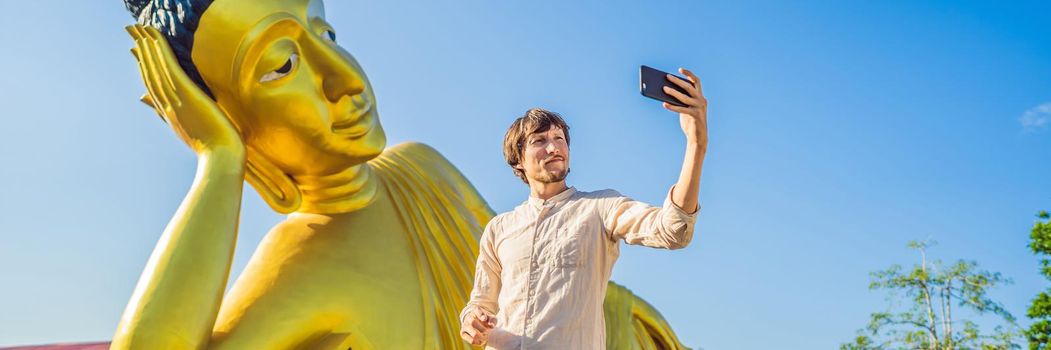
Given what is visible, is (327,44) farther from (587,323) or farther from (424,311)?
(587,323)

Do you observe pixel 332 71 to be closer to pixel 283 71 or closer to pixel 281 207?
pixel 283 71

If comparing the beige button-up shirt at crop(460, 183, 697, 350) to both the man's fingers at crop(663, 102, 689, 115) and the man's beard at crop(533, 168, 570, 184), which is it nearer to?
the man's beard at crop(533, 168, 570, 184)

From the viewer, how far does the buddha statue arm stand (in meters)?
2.56

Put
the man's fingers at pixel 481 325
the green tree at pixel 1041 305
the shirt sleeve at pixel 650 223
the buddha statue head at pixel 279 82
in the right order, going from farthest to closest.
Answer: the green tree at pixel 1041 305, the buddha statue head at pixel 279 82, the man's fingers at pixel 481 325, the shirt sleeve at pixel 650 223

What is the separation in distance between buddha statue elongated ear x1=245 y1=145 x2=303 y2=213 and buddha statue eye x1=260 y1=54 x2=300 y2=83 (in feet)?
0.98

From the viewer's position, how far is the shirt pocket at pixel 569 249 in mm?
1716

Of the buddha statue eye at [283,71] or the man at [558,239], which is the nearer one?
the man at [558,239]

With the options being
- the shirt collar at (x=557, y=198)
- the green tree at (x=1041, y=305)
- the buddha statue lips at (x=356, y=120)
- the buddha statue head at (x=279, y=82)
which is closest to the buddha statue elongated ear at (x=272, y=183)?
the buddha statue head at (x=279, y=82)

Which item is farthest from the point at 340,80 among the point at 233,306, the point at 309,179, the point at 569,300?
the point at 569,300

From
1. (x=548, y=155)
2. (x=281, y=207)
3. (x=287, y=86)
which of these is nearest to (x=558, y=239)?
(x=548, y=155)

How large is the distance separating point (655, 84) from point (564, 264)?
0.40m

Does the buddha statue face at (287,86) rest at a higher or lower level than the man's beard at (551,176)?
higher

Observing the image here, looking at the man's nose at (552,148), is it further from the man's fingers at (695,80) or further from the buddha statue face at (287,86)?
the buddha statue face at (287,86)

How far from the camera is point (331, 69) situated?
3162 millimetres
